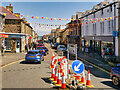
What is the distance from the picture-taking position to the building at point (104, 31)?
67.7 ft

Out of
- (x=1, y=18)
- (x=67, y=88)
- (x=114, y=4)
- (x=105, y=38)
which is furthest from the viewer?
(x=1, y=18)

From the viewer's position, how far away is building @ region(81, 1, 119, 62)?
813 inches

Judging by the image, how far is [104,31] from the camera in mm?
24469

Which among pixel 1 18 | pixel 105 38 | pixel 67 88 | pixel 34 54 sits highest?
pixel 1 18

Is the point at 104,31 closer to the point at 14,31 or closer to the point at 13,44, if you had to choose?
the point at 14,31

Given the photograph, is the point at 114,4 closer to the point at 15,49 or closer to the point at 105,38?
the point at 105,38

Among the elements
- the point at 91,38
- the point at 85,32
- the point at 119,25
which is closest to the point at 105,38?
the point at 119,25

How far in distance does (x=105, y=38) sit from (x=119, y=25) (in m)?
4.38

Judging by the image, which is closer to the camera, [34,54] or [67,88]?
[67,88]

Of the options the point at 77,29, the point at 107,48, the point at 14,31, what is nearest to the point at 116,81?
the point at 107,48

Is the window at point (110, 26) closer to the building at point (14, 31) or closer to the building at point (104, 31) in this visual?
the building at point (104, 31)

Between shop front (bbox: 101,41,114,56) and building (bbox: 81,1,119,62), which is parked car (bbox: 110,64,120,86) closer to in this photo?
Result: building (bbox: 81,1,119,62)

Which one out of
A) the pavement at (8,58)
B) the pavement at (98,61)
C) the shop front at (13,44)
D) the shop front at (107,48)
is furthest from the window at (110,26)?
the shop front at (13,44)

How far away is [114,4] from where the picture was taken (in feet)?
68.9
